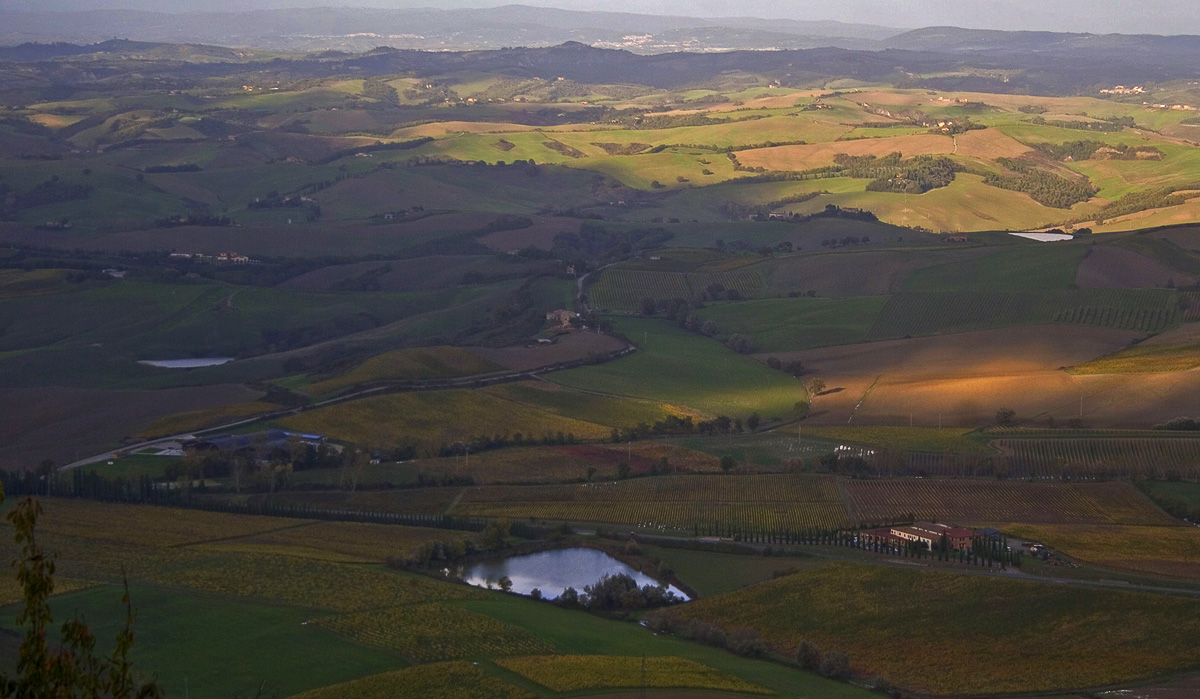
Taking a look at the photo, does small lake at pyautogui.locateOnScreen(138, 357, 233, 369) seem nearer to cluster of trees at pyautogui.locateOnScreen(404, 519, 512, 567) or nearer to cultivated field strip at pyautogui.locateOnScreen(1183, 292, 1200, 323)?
cluster of trees at pyautogui.locateOnScreen(404, 519, 512, 567)

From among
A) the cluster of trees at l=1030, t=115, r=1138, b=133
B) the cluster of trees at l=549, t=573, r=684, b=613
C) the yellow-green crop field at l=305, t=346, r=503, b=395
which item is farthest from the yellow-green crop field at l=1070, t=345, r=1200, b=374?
the cluster of trees at l=1030, t=115, r=1138, b=133

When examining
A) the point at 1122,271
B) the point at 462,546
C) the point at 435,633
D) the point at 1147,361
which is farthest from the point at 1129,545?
the point at 1122,271

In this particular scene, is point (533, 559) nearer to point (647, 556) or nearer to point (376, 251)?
point (647, 556)

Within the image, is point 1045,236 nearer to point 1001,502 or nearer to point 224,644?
point 1001,502

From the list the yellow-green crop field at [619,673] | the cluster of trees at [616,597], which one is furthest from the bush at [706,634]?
the yellow-green crop field at [619,673]

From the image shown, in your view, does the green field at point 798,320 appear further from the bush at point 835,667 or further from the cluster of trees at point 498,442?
the bush at point 835,667
